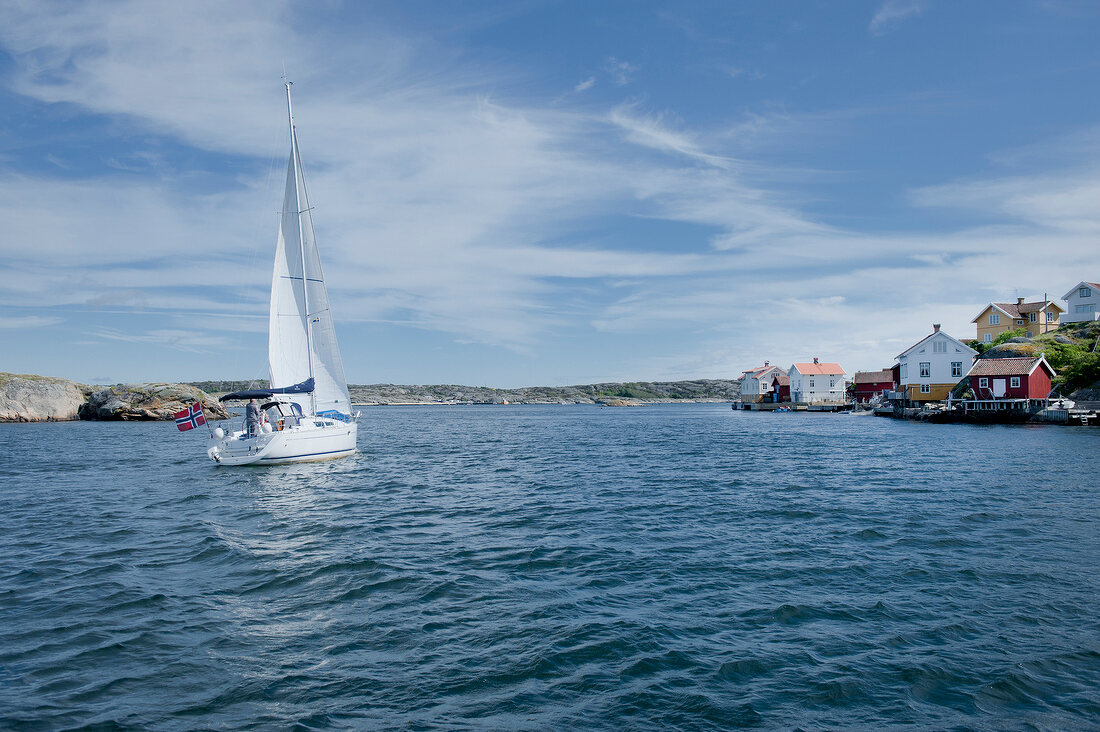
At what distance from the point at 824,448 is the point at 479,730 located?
125 feet

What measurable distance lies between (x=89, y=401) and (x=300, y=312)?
3534 inches

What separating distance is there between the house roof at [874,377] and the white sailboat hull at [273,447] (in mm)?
100849

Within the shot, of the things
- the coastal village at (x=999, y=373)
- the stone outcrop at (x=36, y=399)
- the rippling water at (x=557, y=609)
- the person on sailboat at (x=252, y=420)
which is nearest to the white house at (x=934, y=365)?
the coastal village at (x=999, y=373)

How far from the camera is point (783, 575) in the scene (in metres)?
11.6

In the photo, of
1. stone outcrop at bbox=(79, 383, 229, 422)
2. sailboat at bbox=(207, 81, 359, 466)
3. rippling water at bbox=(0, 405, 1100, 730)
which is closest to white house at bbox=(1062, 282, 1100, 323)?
rippling water at bbox=(0, 405, 1100, 730)

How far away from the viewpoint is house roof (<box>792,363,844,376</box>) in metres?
106

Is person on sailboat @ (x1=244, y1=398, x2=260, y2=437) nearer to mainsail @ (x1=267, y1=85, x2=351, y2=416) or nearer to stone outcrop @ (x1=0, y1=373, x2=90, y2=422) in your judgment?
mainsail @ (x1=267, y1=85, x2=351, y2=416)

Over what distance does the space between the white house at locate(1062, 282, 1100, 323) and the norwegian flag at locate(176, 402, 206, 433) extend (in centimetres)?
10198

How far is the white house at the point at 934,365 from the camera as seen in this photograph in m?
71.2

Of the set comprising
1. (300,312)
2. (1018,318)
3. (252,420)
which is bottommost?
(252,420)

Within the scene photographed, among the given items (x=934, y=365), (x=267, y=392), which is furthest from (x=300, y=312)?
(x=934, y=365)

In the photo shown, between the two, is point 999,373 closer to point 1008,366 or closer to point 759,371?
point 1008,366

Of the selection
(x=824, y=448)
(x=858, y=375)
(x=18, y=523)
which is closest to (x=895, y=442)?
(x=824, y=448)

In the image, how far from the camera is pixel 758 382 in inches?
4894
